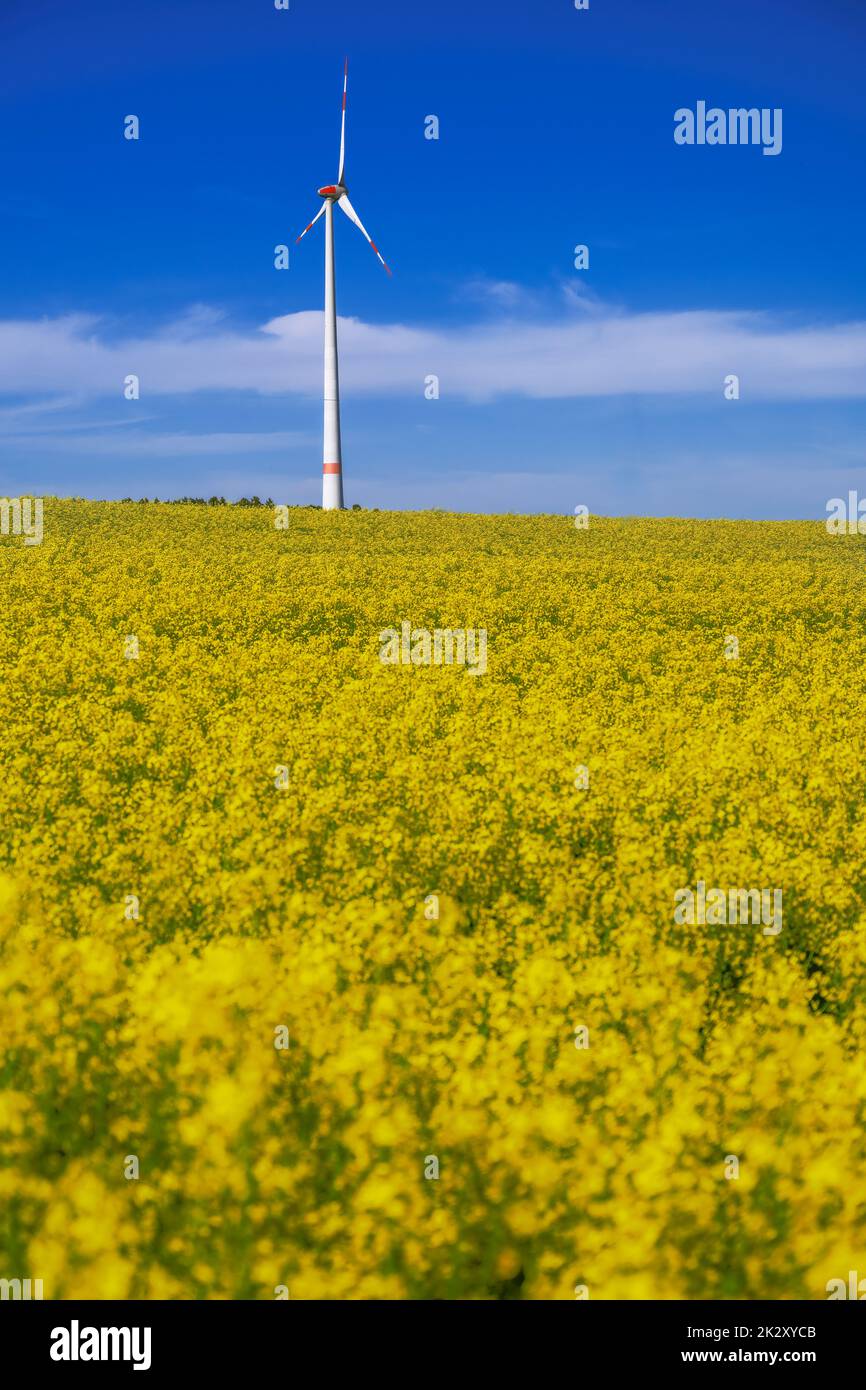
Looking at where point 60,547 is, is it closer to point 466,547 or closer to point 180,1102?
point 466,547

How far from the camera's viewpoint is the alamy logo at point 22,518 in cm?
4191

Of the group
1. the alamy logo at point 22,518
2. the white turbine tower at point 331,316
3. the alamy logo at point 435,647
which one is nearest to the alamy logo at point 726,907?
the alamy logo at point 435,647

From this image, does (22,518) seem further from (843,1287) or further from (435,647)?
(843,1287)

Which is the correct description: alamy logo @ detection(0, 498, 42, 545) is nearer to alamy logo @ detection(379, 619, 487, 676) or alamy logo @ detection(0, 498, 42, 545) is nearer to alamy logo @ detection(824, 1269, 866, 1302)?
alamy logo @ detection(379, 619, 487, 676)

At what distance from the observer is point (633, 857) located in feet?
30.6

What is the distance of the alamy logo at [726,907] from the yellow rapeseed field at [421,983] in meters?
0.10

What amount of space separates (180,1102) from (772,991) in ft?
14.7

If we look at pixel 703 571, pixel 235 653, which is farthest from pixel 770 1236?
pixel 703 571
